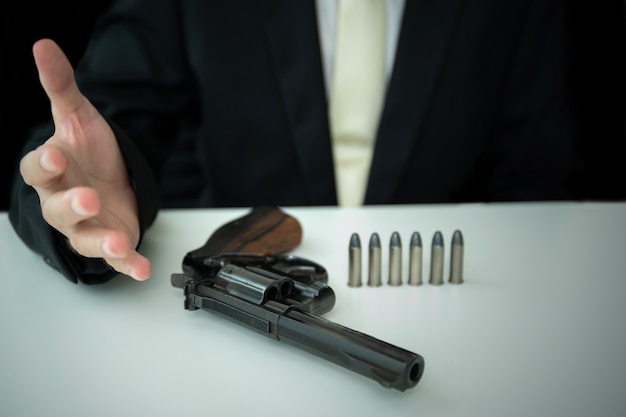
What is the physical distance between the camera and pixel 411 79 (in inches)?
43.8

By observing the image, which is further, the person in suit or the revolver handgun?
the person in suit

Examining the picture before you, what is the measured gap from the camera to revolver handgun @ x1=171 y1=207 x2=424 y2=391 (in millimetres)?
472

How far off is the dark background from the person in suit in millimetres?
98

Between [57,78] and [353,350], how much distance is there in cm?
41

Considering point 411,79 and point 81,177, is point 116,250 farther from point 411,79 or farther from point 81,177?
point 411,79

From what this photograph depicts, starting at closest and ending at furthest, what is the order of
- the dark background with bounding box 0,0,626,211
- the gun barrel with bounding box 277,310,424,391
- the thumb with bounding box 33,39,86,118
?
the gun barrel with bounding box 277,310,424,391, the thumb with bounding box 33,39,86,118, the dark background with bounding box 0,0,626,211

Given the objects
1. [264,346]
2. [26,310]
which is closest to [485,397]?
[264,346]

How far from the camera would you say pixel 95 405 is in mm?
476

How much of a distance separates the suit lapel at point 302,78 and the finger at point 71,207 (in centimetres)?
60

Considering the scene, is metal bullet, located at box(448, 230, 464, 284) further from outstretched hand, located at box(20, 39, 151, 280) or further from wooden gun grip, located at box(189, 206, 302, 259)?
outstretched hand, located at box(20, 39, 151, 280)

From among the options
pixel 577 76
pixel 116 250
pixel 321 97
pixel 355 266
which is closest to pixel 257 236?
pixel 355 266

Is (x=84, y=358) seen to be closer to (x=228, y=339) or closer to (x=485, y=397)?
(x=228, y=339)

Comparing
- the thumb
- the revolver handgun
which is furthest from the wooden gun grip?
the thumb

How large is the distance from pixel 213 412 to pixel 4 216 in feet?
2.08
